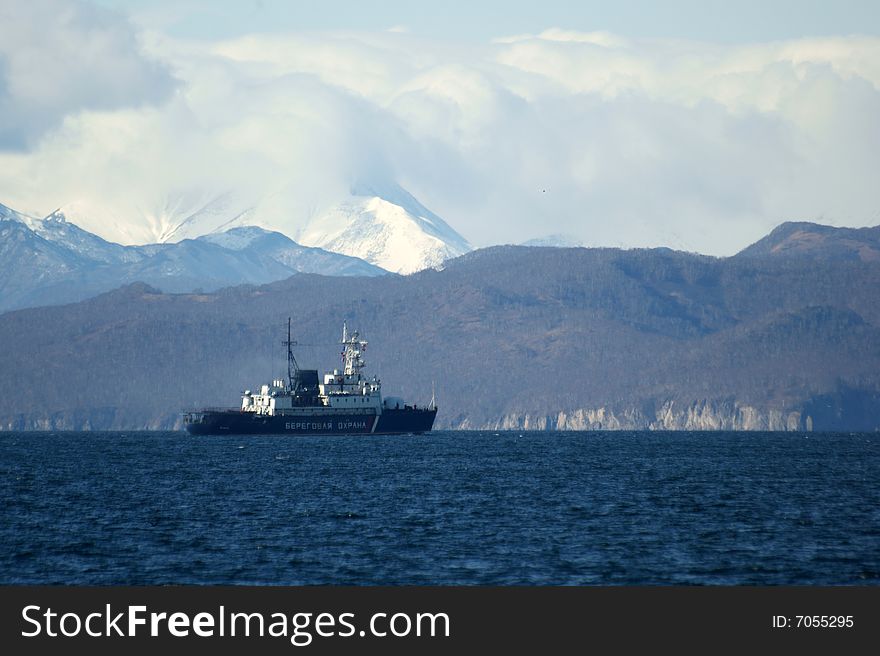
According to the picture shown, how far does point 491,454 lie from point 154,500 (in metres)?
81.2

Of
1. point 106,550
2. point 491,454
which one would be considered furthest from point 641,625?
point 491,454

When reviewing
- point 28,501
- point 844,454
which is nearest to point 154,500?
point 28,501

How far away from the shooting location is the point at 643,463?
493 feet

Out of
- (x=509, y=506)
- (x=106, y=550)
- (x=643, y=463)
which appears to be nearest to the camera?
(x=106, y=550)

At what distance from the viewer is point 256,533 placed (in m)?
78.1

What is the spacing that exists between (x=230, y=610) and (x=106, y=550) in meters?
22.7

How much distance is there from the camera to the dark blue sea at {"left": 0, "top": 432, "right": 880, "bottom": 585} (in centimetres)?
6406

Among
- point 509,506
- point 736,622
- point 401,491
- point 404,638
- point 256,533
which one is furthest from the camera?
point 401,491

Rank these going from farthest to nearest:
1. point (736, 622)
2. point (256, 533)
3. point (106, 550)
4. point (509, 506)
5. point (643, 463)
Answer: point (643, 463), point (509, 506), point (256, 533), point (106, 550), point (736, 622)

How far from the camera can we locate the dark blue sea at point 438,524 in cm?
6406

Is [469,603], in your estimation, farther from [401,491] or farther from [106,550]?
[401,491]

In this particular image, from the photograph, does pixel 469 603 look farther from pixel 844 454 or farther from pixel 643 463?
pixel 844 454

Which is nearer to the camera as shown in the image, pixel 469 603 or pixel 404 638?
pixel 404 638

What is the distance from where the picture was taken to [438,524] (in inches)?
3231
